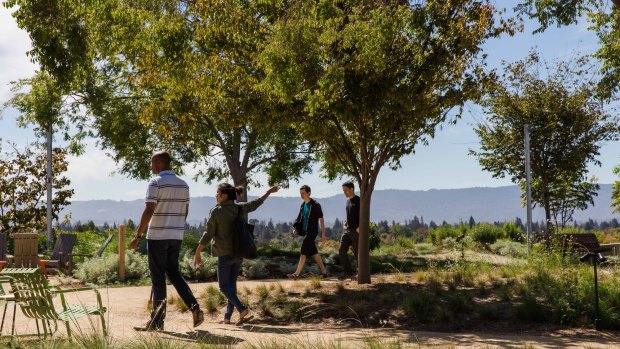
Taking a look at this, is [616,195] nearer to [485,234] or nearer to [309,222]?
[485,234]

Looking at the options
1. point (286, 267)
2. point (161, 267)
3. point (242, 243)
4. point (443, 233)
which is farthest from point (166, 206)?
point (443, 233)

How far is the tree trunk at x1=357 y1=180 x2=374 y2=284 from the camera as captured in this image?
41.5 ft

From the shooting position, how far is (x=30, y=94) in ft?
80.6

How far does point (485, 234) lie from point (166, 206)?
72.8ft

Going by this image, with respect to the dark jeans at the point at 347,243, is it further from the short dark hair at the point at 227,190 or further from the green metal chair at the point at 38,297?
the green metal chair at the point at 38,297

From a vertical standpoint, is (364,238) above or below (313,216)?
below

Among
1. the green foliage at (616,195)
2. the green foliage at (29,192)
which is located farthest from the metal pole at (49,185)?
the green foliage at (616,195)

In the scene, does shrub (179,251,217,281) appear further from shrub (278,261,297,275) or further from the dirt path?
the dirt path

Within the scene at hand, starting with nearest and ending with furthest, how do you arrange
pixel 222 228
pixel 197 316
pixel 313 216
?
pixel 197 316, pixel 222 228, pixel 313 216

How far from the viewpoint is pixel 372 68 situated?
11.2 meters

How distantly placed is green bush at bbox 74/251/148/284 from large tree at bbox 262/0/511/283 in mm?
6132

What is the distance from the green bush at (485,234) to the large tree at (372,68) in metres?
16.4

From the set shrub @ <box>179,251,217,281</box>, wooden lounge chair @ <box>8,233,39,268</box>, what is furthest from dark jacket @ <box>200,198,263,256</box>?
wooden lounge chair @ <box>8,233,39,268</box>

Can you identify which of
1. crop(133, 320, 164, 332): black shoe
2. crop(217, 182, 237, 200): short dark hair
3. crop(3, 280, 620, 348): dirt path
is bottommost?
crop(3, 280, 620, 348): dirt path
